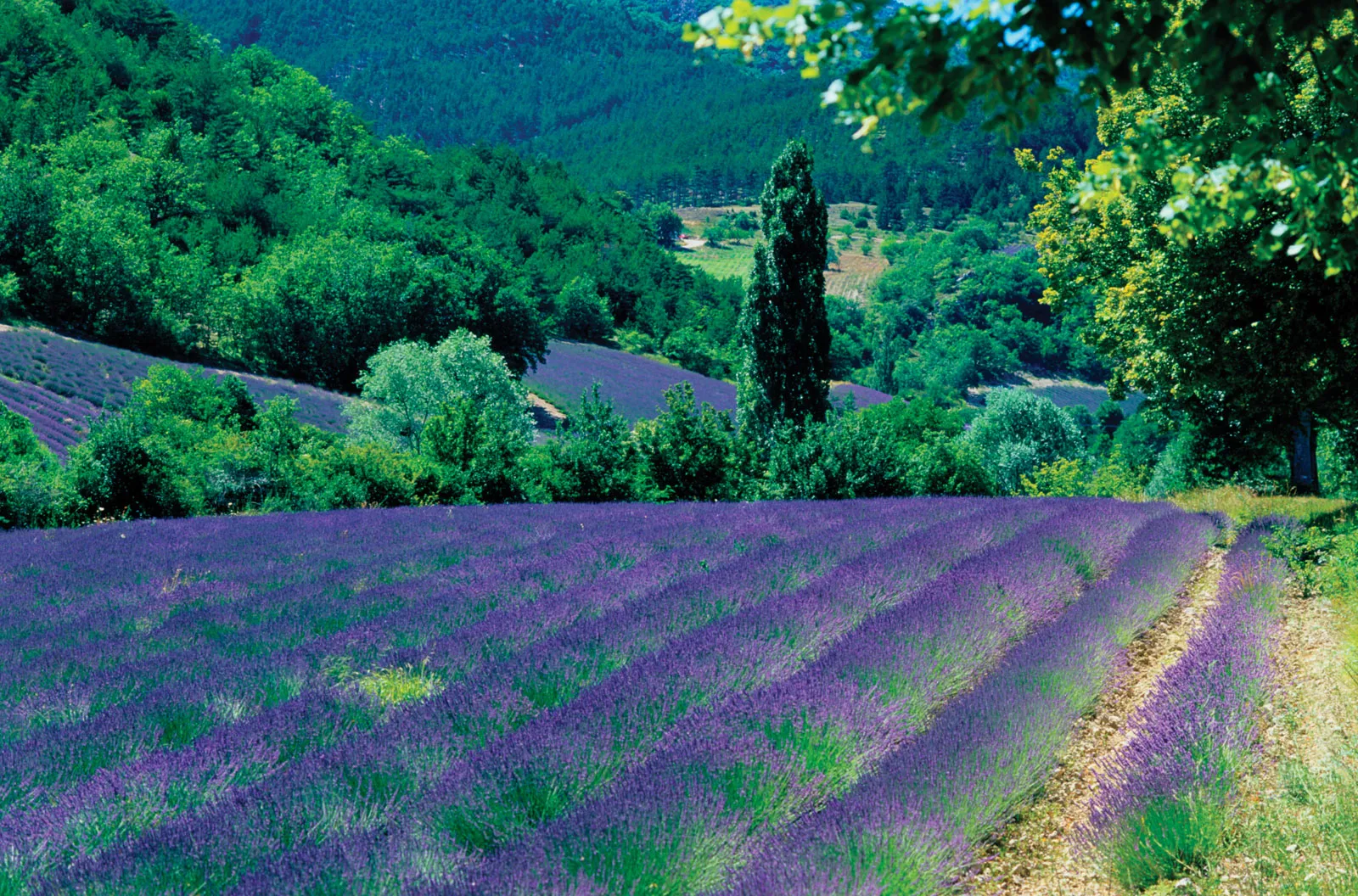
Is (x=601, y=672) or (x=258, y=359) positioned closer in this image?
Answer: (x=601, y=672)

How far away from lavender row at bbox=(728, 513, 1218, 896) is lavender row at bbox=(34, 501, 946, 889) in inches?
62.5

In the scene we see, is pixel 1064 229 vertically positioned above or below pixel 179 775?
above

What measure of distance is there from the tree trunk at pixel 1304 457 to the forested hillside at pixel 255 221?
1635 inches

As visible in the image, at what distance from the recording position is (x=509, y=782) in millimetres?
3482

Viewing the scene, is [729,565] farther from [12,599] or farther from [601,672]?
[12,599]

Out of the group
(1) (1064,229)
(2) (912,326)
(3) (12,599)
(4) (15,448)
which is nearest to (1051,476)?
(1) (1064,229)

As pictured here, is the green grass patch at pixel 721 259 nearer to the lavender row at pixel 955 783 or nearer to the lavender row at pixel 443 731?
the lavender row at pixel 443 731

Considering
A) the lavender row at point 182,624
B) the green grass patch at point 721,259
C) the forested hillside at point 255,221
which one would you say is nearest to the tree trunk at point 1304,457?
the lavender row at point 182,624

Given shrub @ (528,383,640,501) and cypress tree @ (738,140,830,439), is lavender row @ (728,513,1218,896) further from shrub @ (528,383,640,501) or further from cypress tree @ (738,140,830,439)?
cypress tree @ (738,140,830,439)

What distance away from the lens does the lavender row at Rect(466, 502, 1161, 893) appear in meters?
2.93

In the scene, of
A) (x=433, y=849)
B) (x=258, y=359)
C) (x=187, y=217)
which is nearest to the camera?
(x=433, y=849)

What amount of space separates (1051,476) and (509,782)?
70.1 ft

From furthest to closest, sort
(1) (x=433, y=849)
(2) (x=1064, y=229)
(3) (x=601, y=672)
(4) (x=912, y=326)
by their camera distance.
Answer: (4) (x=912, y=326), (2) (x=1064, y=229), (3) (x=601, y=672), (1) (x=433, y=849)

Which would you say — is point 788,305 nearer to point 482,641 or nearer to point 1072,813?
point 482,641
